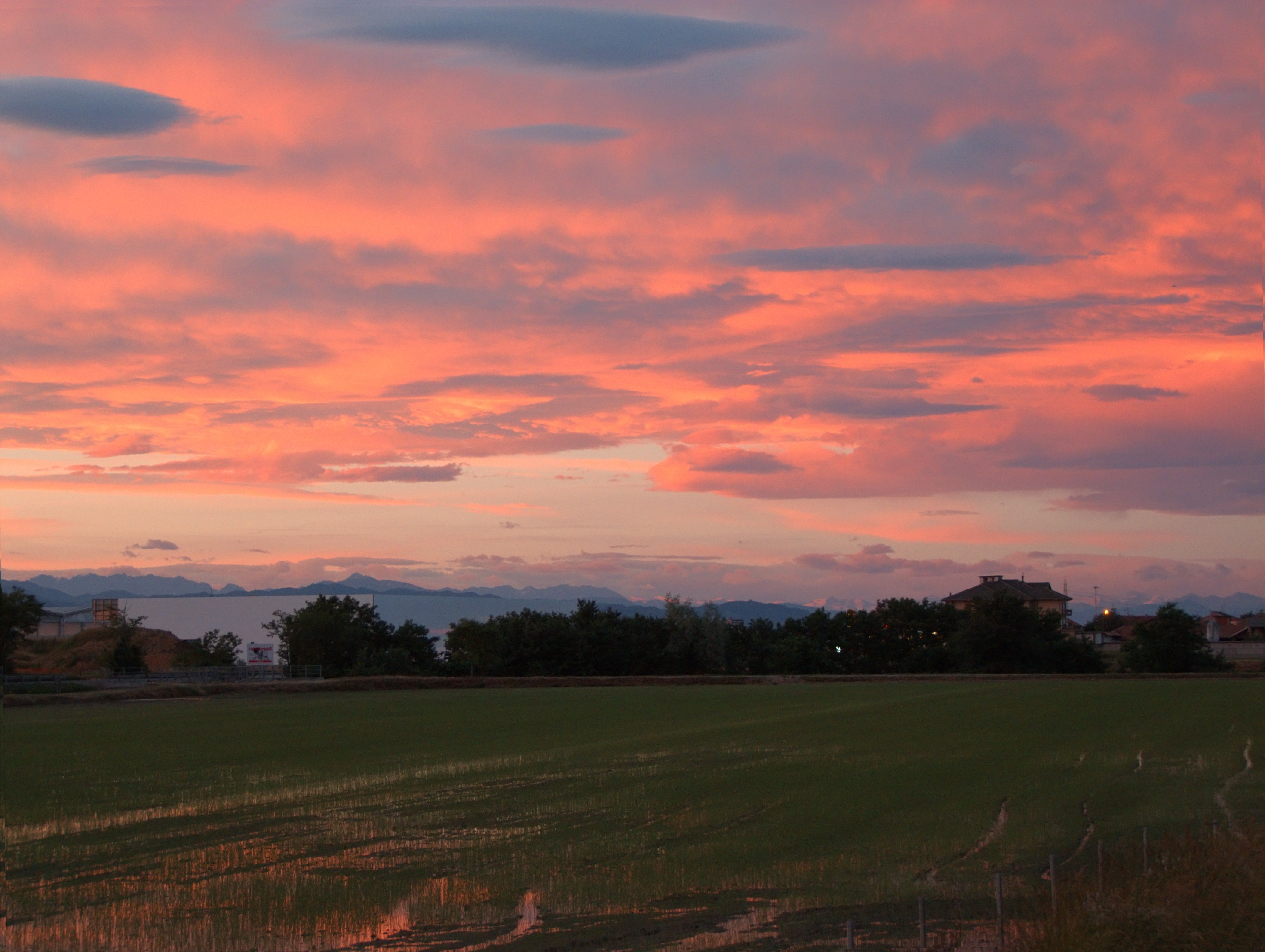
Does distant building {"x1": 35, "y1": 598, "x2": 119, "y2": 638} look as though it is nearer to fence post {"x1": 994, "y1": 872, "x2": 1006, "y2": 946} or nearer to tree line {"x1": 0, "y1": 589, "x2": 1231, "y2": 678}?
tree line {"x1": 0, "y1": 589, "x2": 1231, "y2": 678}

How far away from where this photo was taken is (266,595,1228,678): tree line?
294 ft

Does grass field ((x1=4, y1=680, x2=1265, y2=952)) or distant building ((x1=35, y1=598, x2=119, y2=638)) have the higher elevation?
distant building ((x1=35, y1=598, x2=119, y2=638))

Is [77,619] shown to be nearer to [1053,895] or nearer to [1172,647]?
[1172,647]

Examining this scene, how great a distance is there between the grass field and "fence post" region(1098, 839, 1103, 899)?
2.95ft

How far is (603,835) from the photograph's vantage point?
1941 centimetres

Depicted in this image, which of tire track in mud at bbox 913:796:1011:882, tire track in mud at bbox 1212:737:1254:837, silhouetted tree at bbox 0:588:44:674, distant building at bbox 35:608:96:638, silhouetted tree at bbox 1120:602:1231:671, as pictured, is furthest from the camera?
distant building at bbox 35:608:96:638

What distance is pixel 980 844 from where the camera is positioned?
725 inches

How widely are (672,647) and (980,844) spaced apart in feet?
252

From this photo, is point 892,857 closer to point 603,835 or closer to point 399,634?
point 603,835

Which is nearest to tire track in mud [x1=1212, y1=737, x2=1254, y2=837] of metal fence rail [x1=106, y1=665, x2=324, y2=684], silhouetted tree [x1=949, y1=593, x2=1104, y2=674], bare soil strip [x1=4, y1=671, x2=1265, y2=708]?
bare soil strip [x1=4, y1=671, x2=1265, y2=708]

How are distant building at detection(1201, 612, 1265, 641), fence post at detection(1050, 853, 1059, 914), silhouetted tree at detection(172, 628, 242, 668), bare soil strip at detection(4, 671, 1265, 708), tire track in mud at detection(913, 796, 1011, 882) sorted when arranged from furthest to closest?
distant building at detection(1201, 612, 1265, 641) → silhouetted tree at detection(172, 628, 242, 668) → bare soil strip at detection(4, 671, 1265, 708) → tire track in mud at detection(913, 796, 1011, 882) → fence post at detection(1050, 853, 1059, 914)

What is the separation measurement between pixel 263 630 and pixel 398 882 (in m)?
94.8

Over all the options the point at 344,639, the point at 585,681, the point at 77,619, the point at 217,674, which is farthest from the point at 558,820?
the point at 77,619

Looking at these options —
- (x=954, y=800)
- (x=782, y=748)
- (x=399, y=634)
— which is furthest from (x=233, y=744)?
(x=399, y=634)
